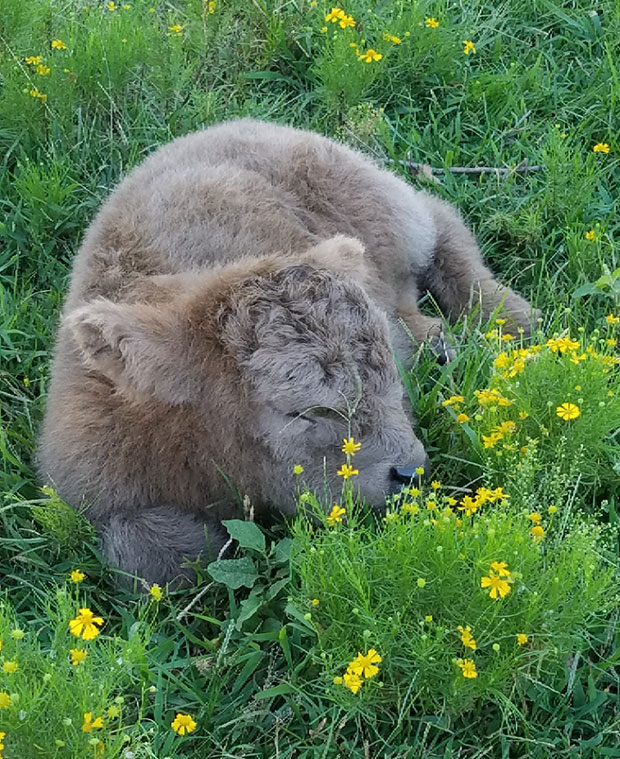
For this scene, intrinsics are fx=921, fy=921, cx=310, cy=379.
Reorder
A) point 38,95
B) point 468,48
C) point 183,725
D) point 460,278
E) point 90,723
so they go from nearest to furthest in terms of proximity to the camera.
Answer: point 90,723, point 183,725, point 460,278, point 38,95, point 468,48

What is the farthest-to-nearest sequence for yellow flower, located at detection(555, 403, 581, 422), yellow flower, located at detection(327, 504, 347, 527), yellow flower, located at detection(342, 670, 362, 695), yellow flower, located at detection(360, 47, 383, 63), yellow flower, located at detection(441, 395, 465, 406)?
yellow flower, located at detection(360, 47, 383, 63) < yellow flower, located at detection(441, 395, 465, 406) < yellow flower, located at detection(555, 403, 581, 422) < yellow flower, located at detection(327, 504, 347, 527) < yellow flower, located at detection(342, 670, 362, 695)

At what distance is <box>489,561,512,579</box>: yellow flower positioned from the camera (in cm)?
281

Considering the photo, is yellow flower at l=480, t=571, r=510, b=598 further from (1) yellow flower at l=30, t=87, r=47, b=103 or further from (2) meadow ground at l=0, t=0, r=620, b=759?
(1) yellow flower at l=30, t=87, r=47, b=103

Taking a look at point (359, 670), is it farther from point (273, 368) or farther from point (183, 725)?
point (273, 368)

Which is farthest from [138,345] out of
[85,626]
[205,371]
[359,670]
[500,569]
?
[500,569]

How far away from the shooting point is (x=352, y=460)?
3822 mm

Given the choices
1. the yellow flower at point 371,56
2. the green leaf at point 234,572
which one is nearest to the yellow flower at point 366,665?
the green leaf at point 234,572

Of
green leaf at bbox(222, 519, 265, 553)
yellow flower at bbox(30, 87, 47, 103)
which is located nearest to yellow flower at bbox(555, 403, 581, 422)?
green leaf at bbox(222, 519, 265, 553)

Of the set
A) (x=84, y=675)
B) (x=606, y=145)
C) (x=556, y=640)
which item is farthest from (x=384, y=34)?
(x=84, y=675)

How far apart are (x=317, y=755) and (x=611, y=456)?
1798 millimetres

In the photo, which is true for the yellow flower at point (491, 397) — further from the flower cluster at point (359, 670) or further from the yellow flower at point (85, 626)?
A: the yellow flower at point (85, 626)

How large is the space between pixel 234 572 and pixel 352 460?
665 mm

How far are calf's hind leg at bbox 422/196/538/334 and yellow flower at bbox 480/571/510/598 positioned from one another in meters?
2.60

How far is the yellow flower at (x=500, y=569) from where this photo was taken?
2809 mm
